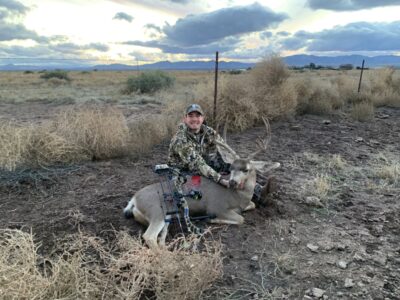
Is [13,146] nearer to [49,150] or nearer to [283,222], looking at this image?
[49,150]

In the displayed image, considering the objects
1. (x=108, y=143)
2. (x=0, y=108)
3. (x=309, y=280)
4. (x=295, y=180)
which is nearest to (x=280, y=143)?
(x=295, y=180)

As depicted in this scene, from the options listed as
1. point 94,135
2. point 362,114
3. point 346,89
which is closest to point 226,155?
point 94,135

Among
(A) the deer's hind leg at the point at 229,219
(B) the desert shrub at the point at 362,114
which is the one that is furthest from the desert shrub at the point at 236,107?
(A) the deer's hind leg at the point at 229,219

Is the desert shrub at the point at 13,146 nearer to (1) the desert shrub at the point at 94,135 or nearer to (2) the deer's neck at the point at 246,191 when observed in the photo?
(1) the desert shrub at the point at 94,135

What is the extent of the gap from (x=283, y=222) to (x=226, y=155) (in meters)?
1.25

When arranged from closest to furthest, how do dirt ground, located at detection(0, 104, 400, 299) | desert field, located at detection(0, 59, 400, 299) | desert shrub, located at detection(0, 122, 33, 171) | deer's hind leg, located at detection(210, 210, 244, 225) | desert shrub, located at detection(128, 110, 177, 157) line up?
desert field, located at detection(0, 59, 400, 299), dirt ground, located at detection(0, 104, 400, 299), deer's hind leg, located at detection(210, 210, 244, 225), desert shrub, located at detection(0, 122, 33, 171), desert shrub, located at detection(128, 110, 177, 157)

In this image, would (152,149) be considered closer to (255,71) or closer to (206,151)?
(206,151)

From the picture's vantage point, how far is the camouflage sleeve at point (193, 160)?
5.53 meters

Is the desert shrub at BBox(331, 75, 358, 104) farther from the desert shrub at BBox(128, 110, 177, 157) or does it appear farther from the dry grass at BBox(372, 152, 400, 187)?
the desert shrub at BBox(128, 110, 177, 157)

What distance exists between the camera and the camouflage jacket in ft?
18.2

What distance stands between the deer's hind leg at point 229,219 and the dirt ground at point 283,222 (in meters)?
0.11

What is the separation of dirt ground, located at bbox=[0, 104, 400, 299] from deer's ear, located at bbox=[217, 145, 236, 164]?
0.83m

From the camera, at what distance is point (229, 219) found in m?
5.37

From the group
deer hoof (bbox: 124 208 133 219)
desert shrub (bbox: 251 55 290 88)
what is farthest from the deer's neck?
desert shrub (bbox: 251 55 290 88)
